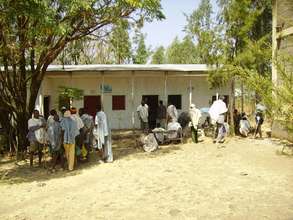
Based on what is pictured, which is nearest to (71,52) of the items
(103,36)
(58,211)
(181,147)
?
(103,36)

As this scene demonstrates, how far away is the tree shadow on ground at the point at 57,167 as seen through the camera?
1031 centimetres

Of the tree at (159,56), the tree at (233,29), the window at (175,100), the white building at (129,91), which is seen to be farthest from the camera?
the tree at (159,56)

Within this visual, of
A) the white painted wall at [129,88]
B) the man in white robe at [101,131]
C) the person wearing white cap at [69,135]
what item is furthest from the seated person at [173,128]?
the white painted wall at [129,88]

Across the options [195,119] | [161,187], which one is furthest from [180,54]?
[161,187]

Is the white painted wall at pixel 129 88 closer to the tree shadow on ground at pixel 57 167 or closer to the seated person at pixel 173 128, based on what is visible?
the seated person at pixel 173 128

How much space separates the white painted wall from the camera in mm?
21188

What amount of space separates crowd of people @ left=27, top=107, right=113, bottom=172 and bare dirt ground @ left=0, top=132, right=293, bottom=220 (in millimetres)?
440

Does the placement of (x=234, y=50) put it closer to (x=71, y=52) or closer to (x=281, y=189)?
(x=71, y=52)

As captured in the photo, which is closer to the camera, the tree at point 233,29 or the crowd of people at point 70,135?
the crowd of people at point 70,135

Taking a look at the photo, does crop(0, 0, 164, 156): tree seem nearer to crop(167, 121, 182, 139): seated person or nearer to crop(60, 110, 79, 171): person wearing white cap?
crop(60, 110, 79, 171): person wearing white cap

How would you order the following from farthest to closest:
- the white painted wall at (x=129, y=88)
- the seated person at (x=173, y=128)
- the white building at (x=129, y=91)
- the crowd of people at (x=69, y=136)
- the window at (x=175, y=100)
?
the window at (x=175, y=100), the white painted wall at (x=129, y=88), the white building at (x=129, y=91), the seated person at (x=173, y=128), the crowd of people at (x=69, y=136)

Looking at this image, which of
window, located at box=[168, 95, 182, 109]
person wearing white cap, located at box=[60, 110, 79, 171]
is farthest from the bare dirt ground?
window, located at box=[168, 95, 182, 109]

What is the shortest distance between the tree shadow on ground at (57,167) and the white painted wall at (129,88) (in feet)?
19.7

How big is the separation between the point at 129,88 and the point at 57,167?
10.8m
